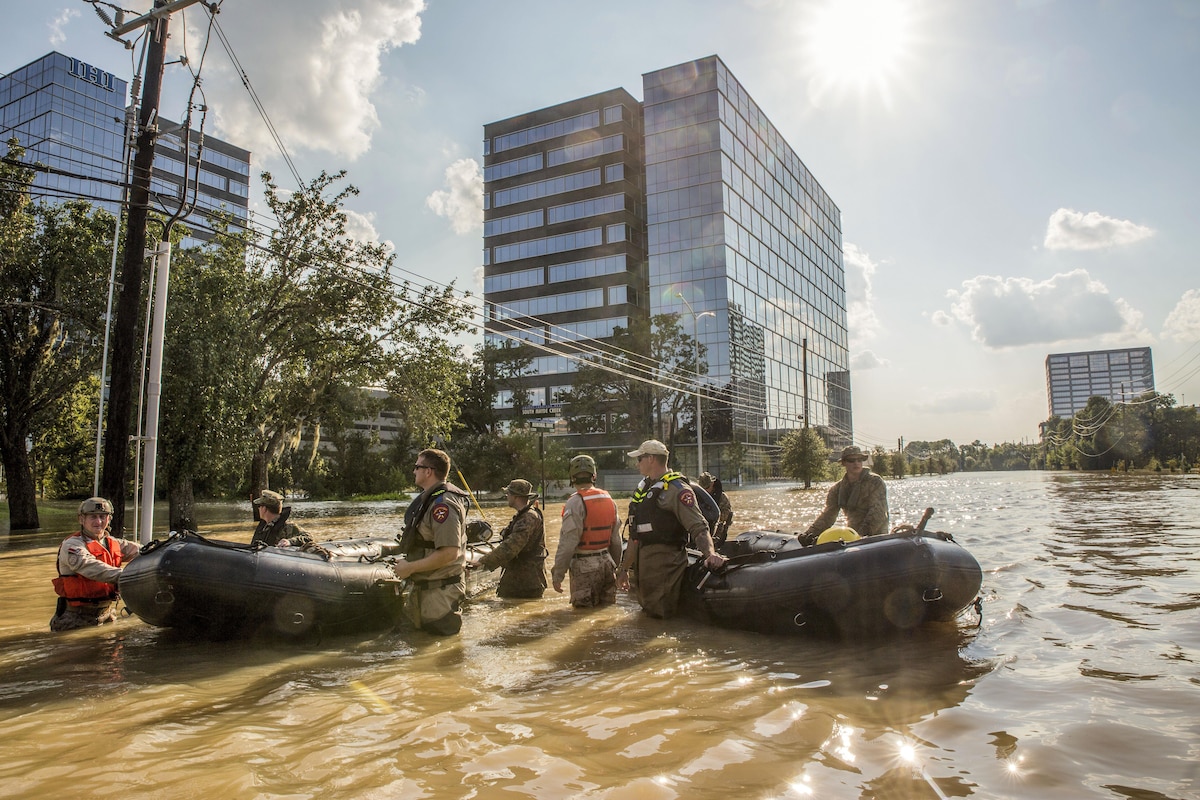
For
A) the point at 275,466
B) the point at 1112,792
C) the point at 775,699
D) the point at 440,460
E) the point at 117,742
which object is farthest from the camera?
the point at 275,466

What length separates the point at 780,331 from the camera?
66312 mm

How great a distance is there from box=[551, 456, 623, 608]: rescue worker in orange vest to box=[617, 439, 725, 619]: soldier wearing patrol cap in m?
0.46

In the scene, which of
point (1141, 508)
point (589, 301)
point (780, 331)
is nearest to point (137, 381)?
point (1141, 508)

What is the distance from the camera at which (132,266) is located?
425 inches

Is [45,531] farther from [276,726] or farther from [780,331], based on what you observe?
[780,331]

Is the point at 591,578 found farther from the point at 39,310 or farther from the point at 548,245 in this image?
the point at 548,245

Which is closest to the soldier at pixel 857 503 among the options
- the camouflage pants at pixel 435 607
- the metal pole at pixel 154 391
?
the camouflage pants at pixel 435 607

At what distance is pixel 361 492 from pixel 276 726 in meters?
45.4

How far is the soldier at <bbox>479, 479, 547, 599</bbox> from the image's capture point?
7.91 meters

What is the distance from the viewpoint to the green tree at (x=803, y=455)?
4862 centimetres

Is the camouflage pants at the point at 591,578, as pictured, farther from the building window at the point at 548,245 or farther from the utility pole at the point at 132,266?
the building window at the point at 548,245

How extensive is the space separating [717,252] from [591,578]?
5136 cm

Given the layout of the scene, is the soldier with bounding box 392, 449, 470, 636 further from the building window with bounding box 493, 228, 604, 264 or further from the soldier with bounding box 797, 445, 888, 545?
the building window with bounding box 493, 228, 604, 264

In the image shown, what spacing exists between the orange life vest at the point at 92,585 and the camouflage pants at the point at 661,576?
5.15 metres
